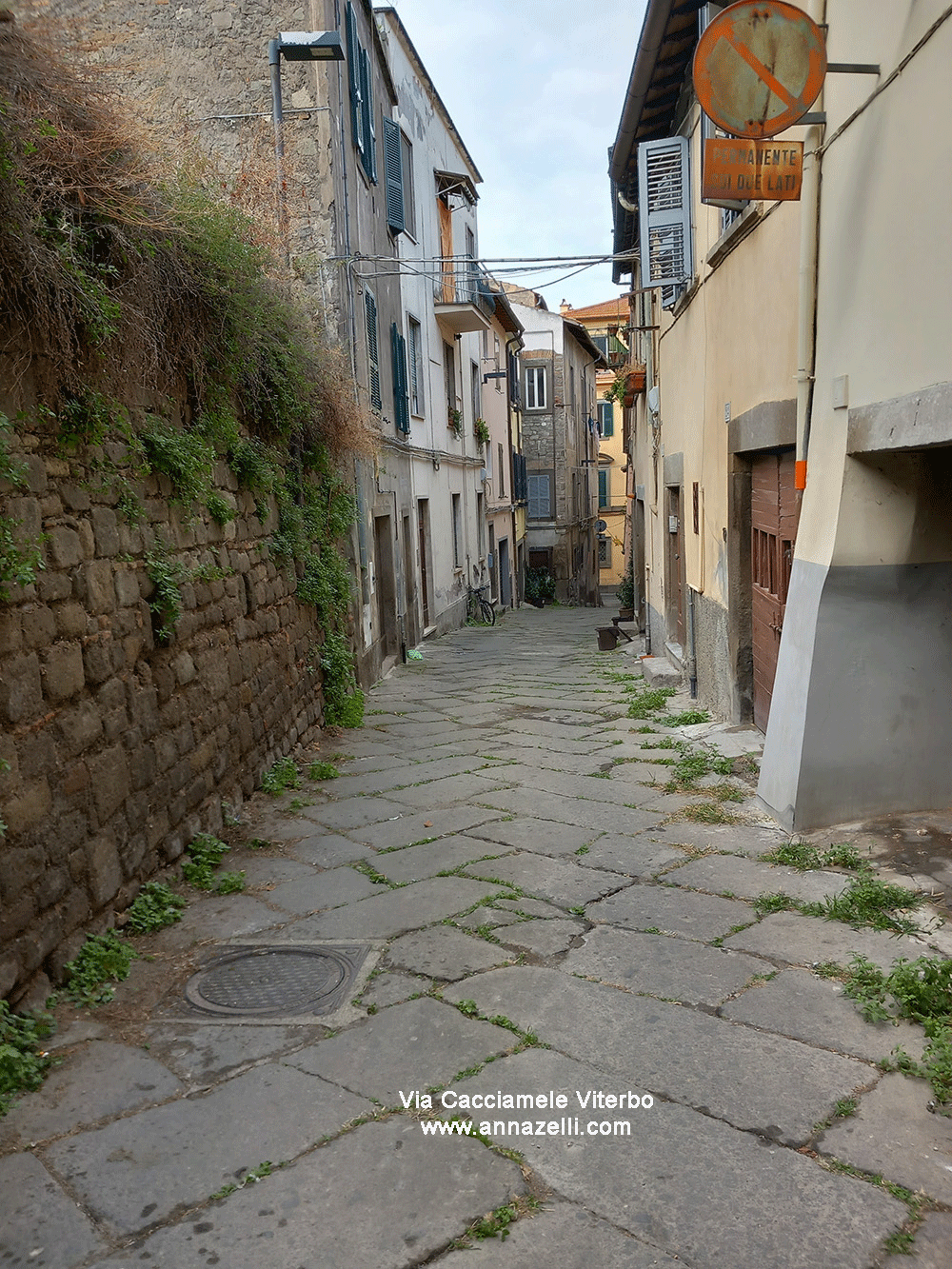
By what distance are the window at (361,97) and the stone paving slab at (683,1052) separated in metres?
8.93

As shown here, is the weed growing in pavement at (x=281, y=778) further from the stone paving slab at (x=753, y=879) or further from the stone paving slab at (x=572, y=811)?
the stone paving slab at (x=753, y=879)

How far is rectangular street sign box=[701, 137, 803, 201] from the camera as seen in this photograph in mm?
4137

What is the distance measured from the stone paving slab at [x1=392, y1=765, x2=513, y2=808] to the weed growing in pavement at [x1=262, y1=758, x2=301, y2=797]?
2.20 ft

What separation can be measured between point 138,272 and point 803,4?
11.2 ft

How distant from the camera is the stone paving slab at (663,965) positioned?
316cm

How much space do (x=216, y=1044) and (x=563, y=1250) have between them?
51.9 inches

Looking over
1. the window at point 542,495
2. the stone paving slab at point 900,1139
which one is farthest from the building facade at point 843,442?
the window at point 542,495

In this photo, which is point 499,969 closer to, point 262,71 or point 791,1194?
point 791,1194

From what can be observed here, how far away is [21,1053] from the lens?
9.05 ft

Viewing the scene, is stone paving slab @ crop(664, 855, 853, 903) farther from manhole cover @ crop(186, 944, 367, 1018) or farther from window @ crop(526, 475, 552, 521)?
window @ crop(526, 475, 552, 521)

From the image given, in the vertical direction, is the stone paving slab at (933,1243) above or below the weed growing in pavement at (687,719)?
above

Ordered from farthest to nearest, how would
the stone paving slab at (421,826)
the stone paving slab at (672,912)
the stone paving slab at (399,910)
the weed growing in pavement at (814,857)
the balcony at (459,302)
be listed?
1. the balcony at (459,302)
2. the stone paving slab at (421,826)
3. the weed growing in pavement at (814,857)
4. the stone paving slab at (399,910)
5. the stone paving slab at (672,912)

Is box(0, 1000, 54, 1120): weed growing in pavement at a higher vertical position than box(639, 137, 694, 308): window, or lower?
lower

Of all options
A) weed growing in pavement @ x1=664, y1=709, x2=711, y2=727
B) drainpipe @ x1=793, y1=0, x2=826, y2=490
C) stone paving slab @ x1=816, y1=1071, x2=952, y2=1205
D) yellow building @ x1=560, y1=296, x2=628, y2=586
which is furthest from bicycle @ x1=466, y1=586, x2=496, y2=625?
yellow building @ x1=560, y1=296, x2=628, y2=586
